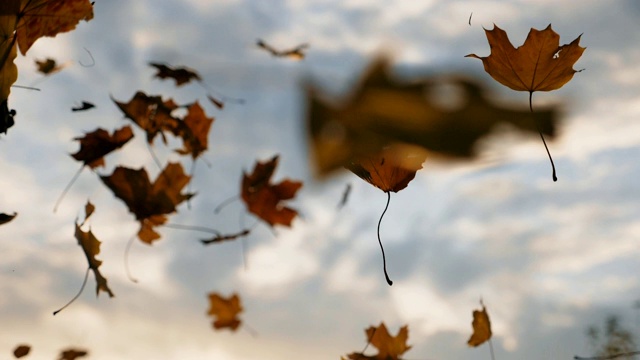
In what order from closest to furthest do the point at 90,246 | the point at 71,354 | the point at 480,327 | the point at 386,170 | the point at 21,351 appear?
1. the point at 386,170
2. the point at 90,246
3. the point at 480,327
4. the point at 21,351
5. the point at 71,354

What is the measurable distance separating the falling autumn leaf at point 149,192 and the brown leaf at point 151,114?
12cm

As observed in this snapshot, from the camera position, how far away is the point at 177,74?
72.1 inches

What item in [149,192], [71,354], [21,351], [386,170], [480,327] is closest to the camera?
[386,170]

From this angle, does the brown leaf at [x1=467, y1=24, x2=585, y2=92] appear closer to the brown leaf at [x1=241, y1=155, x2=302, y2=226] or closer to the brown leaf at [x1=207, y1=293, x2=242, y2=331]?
the brown leaf at [x1=241, y1=155, x2=302, y2=226]

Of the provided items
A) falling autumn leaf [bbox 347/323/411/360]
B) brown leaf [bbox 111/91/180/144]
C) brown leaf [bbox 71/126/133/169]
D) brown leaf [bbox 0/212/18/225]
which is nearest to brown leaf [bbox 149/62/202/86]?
brown leaf [bbox 111/91/180/144]

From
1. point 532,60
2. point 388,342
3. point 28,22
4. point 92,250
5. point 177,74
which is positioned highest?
point 177,74

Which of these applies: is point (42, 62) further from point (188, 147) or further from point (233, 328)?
point (233, 328)

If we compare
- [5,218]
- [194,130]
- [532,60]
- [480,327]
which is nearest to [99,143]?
[194,130]

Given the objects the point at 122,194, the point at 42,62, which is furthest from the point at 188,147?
the point at 42,62

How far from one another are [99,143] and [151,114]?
17cm

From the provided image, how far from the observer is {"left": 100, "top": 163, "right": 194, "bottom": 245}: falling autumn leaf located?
1432 mm

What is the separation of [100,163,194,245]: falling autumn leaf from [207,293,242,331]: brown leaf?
1.04 meters

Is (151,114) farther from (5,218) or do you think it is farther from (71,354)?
(71,354)

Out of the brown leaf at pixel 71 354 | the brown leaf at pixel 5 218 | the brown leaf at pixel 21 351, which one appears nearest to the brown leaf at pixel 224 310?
the brown leaf at pixel 71 354
